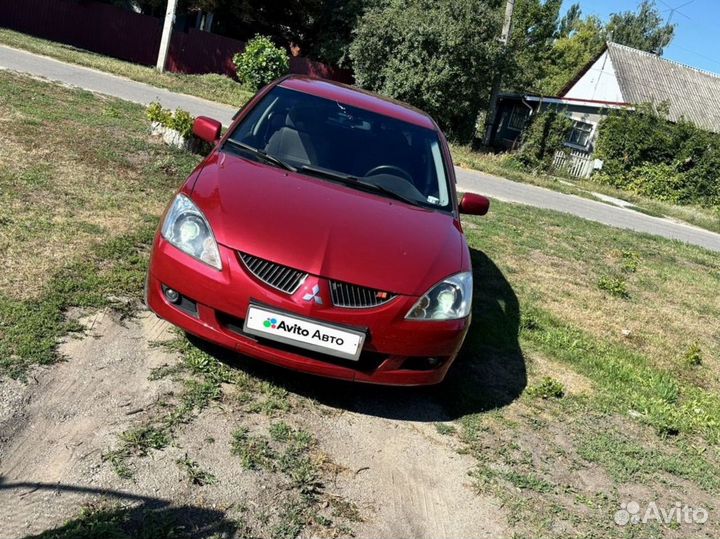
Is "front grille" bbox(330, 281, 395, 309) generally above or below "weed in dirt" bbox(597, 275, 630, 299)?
above

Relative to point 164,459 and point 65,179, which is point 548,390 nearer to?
point 164,459

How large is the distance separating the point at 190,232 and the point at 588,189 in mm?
21594

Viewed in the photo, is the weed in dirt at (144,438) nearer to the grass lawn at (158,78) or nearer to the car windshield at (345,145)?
the car windshield at (345,145)

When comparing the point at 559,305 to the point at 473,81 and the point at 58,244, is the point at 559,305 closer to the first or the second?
the point at 58,244

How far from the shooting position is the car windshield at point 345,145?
435cm

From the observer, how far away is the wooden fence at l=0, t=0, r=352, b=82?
25734 millimetres

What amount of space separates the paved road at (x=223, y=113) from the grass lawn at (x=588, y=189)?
1.73 metres

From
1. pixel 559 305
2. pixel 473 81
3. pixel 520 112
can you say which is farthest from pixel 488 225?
pixel 520 112

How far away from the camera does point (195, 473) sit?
2771 millimetres

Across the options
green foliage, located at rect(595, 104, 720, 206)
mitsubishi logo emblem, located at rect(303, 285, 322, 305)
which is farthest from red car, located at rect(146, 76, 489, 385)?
green foliage, located at rect(595, 104, 720, 206)

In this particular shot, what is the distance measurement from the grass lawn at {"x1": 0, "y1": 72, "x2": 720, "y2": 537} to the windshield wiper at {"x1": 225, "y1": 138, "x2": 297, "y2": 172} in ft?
3.77

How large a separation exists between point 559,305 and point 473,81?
2107 cm

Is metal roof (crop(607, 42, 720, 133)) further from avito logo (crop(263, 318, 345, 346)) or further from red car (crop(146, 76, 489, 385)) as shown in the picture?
avito logo (crop(263, 318, 345, 346))

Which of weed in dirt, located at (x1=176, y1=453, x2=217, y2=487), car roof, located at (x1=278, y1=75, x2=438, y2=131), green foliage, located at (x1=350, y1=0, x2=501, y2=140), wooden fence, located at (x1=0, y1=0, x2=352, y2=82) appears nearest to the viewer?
weed in dirt, located at (x1=176, y1=453, x2=217, y2=487)
